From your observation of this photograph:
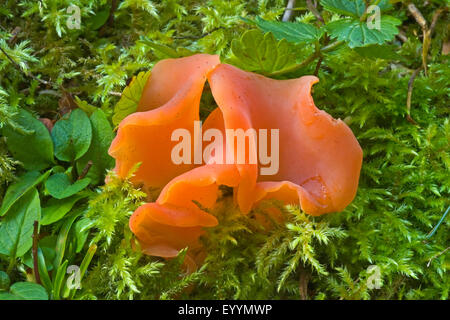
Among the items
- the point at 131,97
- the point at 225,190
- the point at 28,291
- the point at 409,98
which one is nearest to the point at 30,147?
the point at 131,97

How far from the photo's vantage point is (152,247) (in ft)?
5.90

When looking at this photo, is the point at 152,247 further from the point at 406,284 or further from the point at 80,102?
the point at 406,284

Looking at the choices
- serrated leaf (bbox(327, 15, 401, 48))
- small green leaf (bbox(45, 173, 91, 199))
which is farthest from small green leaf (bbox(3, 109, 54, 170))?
serrated leaf (bbox(327, 15, 401, 48))

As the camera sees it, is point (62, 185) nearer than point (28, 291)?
No

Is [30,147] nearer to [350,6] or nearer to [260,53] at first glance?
[260,53]

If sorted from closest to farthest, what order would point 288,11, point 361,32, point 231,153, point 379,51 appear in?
point 231,153 → point 361,32 → point 379,51 → point 288,11

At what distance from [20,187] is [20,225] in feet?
0.65

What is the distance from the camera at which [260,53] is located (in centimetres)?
187

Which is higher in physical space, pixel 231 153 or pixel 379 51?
pixel 379 51

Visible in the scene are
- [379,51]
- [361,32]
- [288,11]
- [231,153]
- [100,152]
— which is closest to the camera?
[231,153]

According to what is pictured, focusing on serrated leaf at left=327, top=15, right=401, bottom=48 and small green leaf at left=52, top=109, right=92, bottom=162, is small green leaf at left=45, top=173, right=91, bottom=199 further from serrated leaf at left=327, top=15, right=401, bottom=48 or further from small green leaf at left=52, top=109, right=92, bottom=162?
serrated leaf at left=327, top=15, right=401, bottom=48

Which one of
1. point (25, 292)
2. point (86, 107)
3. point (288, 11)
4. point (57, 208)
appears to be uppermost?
point (288, 11)

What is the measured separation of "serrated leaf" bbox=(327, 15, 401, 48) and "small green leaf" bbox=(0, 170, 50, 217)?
4.30 feet

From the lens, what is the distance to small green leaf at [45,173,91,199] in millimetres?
1888
